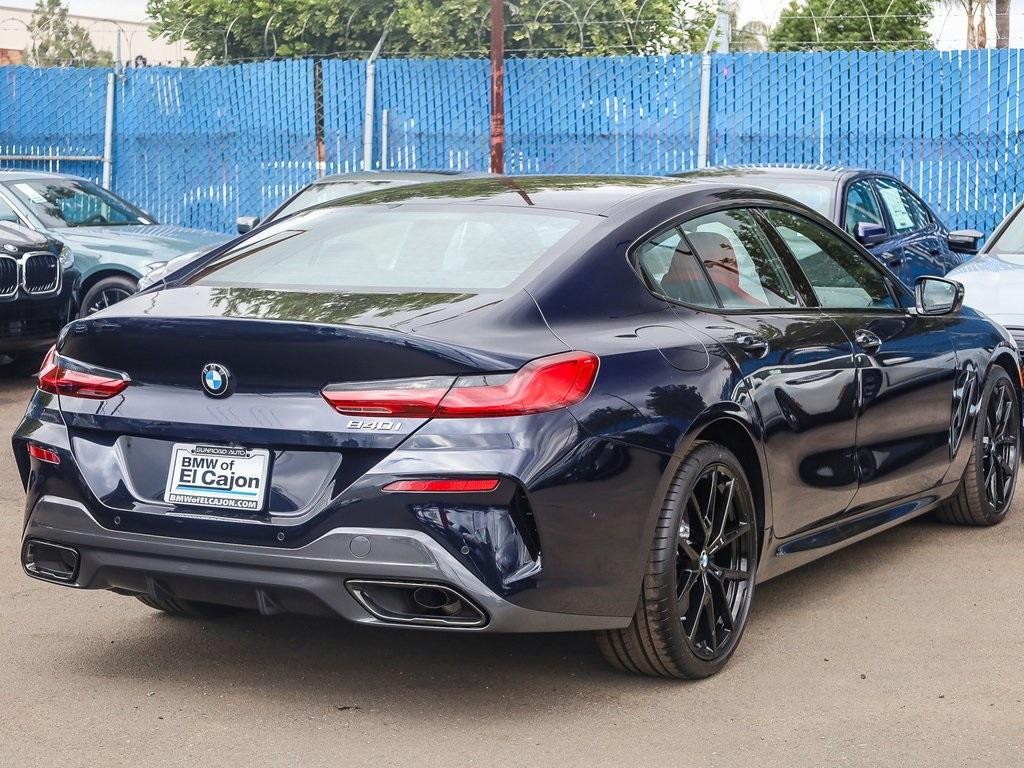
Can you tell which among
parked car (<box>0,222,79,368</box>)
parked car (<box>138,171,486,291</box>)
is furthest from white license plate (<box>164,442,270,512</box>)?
parked car (<box>138,171,486,291</box>)

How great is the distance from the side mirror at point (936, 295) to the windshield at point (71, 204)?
865 cm

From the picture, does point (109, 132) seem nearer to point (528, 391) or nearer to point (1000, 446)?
point (1000, 446)

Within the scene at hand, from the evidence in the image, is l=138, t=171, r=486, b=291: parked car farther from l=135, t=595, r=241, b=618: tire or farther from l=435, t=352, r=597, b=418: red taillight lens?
Answer: l=435, t=352, r=597, b=418: red taillight lens

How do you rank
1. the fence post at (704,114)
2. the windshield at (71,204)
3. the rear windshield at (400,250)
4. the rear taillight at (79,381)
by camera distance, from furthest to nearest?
the fence post at (704,114)
the windshield at (71,204)
the rear windshield at (400,250)
the rear taillight at (79,381)

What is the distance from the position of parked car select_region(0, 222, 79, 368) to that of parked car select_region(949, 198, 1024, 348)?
621 cm

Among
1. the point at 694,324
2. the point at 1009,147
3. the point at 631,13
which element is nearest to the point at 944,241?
the point at 1009,147

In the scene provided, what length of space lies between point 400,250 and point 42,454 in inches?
47.6

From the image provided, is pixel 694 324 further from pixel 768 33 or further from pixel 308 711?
pixel 768 33

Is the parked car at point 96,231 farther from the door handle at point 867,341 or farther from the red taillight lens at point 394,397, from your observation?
the red taillight lens at point 394,397

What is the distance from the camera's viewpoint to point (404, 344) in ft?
13.1

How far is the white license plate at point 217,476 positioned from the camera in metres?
4.09

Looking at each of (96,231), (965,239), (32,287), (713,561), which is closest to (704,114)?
(965,239)

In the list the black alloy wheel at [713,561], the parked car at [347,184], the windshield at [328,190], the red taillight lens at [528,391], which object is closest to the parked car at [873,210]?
the parked car at [347,184]

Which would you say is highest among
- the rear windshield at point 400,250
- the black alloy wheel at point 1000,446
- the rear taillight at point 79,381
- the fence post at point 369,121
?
the fence post at point 369,121
